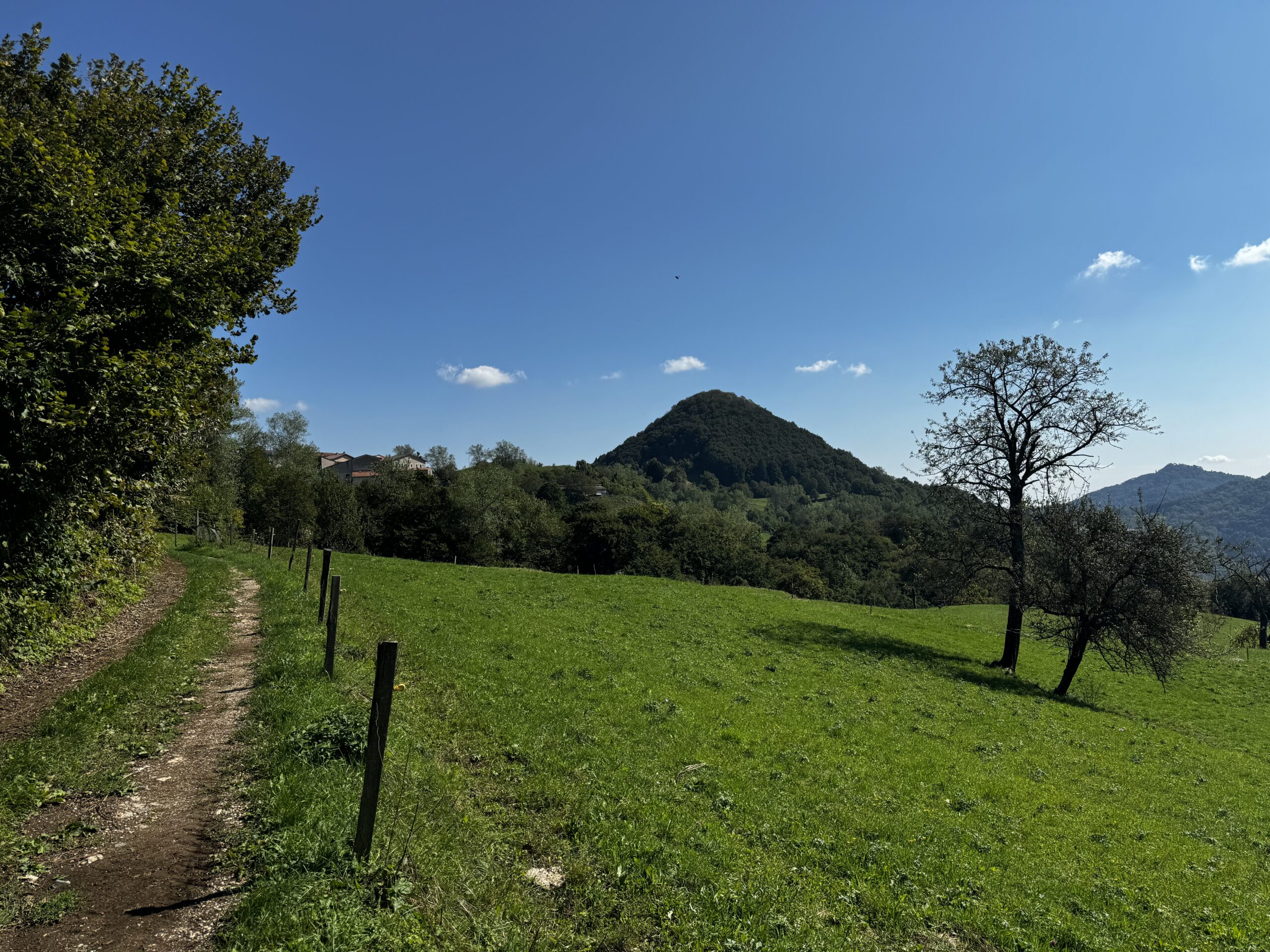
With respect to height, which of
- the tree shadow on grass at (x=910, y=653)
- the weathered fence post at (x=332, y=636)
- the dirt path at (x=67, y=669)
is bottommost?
the tree shadow on grass at (x=910, y=653)

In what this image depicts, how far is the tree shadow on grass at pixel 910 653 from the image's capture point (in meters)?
26.5

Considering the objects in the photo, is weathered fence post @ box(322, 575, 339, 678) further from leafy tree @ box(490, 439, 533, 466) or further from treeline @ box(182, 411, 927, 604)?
leafy tree @ box(490, 439, 533, 466)

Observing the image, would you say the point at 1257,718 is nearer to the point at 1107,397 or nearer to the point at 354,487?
the point at 1107,397

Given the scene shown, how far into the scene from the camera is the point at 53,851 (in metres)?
6.47

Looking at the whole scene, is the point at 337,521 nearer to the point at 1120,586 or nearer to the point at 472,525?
the point at 472,525

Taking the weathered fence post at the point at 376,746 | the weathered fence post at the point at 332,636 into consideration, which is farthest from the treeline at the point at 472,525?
the weathered fence post at the point at 376,746

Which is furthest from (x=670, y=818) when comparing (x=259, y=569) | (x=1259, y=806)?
(x=259, y=569)

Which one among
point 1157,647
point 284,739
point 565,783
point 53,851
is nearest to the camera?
point 53,851

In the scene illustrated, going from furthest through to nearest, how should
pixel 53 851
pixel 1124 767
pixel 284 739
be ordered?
pixel 1124 767 → pixel 284 739 → pixel 53 851

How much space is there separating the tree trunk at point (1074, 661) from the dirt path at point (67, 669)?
34.8 m

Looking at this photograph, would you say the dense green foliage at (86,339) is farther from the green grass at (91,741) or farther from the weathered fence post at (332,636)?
the weathered fence post at (332,636)

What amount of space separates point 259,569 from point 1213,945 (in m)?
36.5

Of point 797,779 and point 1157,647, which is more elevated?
point 1157,647

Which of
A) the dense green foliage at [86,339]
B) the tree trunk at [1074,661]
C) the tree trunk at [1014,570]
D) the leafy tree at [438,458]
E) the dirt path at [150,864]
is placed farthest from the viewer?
the leafy tree at [438,458]
